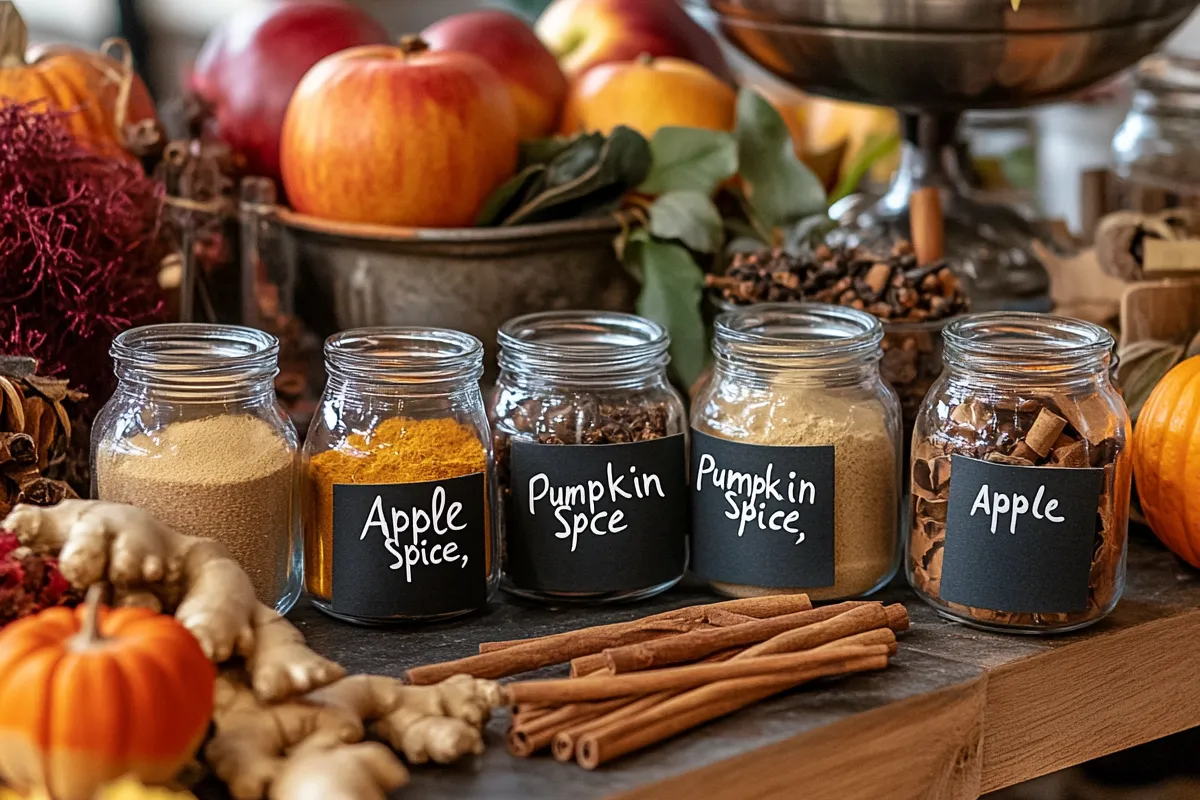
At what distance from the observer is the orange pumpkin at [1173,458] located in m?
0.92

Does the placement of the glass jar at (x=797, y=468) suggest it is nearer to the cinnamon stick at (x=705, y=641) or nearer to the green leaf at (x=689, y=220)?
the cinnamon stick at (x=705, y=641)

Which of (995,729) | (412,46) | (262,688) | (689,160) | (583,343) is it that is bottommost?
(995,729)

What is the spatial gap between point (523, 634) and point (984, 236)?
0.62 metres

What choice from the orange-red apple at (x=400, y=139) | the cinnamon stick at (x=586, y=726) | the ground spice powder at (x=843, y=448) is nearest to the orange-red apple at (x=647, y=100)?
the orange-red apple at (x=400, y=139)

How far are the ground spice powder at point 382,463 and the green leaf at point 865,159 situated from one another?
2.13 feet

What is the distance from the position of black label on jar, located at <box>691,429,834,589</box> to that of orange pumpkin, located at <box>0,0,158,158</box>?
58 centimetres

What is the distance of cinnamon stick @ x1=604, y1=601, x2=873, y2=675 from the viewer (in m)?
0.77

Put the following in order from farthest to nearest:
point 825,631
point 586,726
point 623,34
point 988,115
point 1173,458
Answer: point 988,115, point 623,34, point 1173,458, point 825,631, point 586,726

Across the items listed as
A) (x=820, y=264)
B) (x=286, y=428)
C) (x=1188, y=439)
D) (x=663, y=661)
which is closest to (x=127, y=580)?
(x=286, y=428)

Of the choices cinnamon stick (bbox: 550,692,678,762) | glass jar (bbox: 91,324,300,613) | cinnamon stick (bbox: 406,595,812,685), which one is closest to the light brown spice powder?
glass jar (bbox: 91,324,300,613)

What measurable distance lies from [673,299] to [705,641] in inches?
15.1

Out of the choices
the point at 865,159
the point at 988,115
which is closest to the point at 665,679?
the point at 865,159

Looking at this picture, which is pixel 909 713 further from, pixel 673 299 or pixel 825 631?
pixel 673 299

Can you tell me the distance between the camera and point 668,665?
79cm
